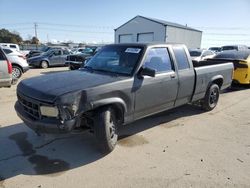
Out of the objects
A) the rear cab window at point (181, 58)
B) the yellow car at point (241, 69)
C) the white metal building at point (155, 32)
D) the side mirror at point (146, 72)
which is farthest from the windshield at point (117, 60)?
the white metal building at point (155, 32)

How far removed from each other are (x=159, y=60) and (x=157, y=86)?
609mm

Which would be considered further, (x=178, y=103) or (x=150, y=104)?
(x=178, y=103)

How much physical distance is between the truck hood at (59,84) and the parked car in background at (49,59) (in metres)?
14.4

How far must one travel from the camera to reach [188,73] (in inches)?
212

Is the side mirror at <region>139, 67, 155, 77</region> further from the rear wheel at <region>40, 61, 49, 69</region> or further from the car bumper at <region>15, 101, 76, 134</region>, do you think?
the rear wheel at <region>40, 61, 49, 69</region>

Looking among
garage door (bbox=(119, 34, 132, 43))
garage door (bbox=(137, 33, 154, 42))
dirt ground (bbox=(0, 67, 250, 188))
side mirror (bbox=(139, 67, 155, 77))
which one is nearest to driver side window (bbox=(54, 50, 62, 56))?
dirt ground (bbox=(0, 67, 250, 188))

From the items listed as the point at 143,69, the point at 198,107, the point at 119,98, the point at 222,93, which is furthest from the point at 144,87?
the point at 222,93

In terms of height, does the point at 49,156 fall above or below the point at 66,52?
below

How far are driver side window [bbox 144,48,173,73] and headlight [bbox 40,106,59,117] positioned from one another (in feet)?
6.42

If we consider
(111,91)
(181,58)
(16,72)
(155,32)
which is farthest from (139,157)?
(155,32)

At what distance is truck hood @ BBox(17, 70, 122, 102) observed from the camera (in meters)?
3.46

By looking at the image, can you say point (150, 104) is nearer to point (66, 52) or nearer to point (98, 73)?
point (98, 73)

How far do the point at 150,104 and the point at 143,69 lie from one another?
2.39 feet

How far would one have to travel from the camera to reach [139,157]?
3939 millimetres
